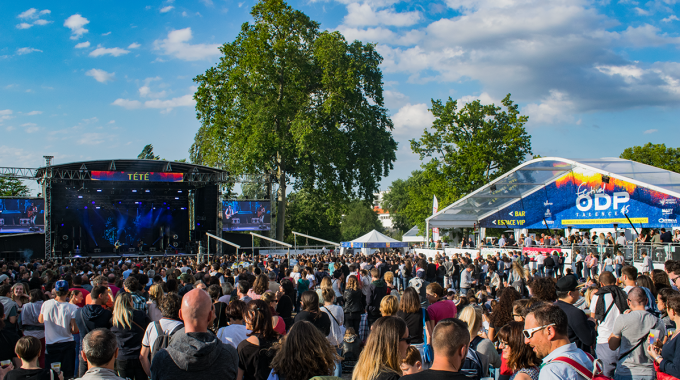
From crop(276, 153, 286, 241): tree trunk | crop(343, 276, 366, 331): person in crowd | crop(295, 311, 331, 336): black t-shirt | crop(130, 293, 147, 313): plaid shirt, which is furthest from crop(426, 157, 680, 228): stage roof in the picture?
crop(130, 293, 147, 313): plaid shirt

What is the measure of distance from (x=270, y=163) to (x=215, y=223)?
244 inches

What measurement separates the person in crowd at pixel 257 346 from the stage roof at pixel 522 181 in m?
20.7

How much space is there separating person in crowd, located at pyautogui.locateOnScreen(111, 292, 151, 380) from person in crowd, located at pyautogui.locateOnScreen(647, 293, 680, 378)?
4434 millimetres

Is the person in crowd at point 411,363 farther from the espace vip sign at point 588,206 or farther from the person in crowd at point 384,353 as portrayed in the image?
the espace vip sign at point 588,206

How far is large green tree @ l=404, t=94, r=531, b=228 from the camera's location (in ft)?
114

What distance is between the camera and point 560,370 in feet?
8.68

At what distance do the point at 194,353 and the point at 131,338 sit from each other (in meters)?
2.14

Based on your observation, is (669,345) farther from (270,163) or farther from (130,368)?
(270,163)

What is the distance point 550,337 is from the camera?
115 inches

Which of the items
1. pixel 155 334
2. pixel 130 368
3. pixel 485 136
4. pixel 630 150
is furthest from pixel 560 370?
pixel 630 150

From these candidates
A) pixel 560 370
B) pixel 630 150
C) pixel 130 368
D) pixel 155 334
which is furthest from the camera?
pixel 630 150

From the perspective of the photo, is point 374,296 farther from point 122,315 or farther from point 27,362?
point 27,362

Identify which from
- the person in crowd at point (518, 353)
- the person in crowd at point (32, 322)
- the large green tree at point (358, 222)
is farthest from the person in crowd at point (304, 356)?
the large green tree at point (358, 222)

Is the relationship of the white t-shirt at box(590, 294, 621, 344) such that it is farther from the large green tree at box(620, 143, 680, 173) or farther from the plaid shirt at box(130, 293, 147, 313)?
the large green tree at box(620, 143, 680, 173)
